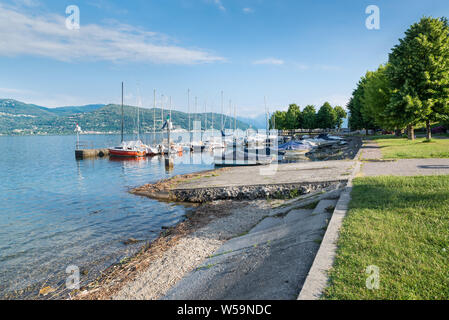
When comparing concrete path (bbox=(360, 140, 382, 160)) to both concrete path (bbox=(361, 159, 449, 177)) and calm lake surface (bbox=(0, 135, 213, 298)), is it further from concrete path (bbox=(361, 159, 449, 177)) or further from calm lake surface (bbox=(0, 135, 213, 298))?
calm lake surface (bbox=(0, 135, 213, 298))

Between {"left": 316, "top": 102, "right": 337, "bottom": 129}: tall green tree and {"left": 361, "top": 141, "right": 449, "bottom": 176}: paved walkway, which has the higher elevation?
{"left": 316, "top": 102, "right": 337, "bottom": 129}: tall green tree

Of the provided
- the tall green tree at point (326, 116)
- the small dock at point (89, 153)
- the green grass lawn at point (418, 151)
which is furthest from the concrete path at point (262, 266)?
the tall green tree at point (326, 116)

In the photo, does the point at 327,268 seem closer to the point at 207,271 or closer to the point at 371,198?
the point at 207,271

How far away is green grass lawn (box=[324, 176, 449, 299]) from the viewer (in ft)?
14.1

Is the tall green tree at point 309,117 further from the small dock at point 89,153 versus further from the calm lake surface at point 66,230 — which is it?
the calm lake surface at point 66,230

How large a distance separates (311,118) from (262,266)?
401ft

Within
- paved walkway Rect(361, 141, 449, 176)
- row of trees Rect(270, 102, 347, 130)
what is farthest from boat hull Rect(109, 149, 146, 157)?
row of trees Rect(270, 102, 347, 130)

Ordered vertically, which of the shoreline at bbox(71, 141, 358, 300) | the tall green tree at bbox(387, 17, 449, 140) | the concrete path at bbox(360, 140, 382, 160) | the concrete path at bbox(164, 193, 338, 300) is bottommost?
the shoreline at bbox(71, 141, 358, 300)

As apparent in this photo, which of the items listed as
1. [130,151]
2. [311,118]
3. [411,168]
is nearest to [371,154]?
[411,168]

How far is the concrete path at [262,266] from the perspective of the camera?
5.44 meters

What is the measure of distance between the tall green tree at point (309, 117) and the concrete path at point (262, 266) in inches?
4636

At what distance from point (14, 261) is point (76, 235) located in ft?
9.91

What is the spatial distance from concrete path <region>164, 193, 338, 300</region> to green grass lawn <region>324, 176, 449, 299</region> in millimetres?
794

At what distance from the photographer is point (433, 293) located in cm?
412
